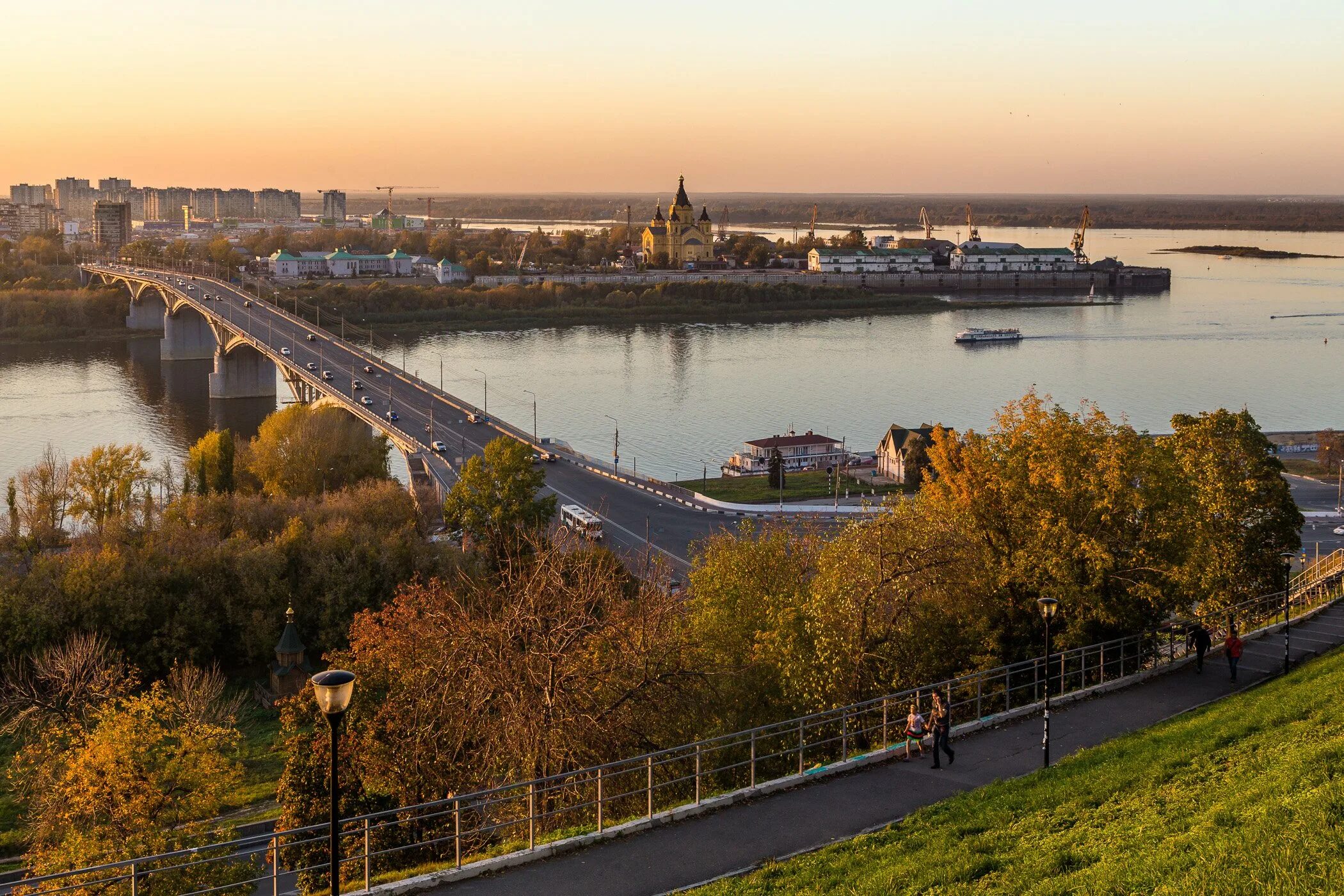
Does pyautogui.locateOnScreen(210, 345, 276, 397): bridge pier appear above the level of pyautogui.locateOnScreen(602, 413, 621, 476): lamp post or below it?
above

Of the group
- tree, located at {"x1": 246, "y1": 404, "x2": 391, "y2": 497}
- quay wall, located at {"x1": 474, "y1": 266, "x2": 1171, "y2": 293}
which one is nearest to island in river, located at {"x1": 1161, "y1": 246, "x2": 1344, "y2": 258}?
quay wall, located at {"x1": 474, "y1": 266, "x2": 1171, "y2": 293}

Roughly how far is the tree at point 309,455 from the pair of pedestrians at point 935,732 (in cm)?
1756

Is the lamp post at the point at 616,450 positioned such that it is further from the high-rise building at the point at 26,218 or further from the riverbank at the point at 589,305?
the high-rise building at the point at 26,218

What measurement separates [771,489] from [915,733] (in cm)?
1975

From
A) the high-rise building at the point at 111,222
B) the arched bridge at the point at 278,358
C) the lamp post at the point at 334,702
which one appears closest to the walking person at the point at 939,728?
the lamp post at the point at 334,702

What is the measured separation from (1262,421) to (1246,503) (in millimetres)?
28284

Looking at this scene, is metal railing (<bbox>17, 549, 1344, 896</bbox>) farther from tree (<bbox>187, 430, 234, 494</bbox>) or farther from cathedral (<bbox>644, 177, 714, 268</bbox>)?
cathedral (<bbox>644, 177, 714, 268</bbox>)

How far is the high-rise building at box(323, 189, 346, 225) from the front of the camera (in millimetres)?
184625

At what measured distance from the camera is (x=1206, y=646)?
8.91 metres

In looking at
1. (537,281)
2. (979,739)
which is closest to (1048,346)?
(537,281)

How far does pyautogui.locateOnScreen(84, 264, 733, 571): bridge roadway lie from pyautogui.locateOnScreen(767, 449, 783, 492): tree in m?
3.35

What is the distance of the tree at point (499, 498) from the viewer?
63.1 feet

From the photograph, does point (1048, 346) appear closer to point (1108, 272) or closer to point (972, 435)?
A: point (1108, 272)

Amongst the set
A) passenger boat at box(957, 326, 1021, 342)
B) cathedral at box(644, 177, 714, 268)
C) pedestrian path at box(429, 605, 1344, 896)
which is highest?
cathedral at box(644, 177, 714, 268)
